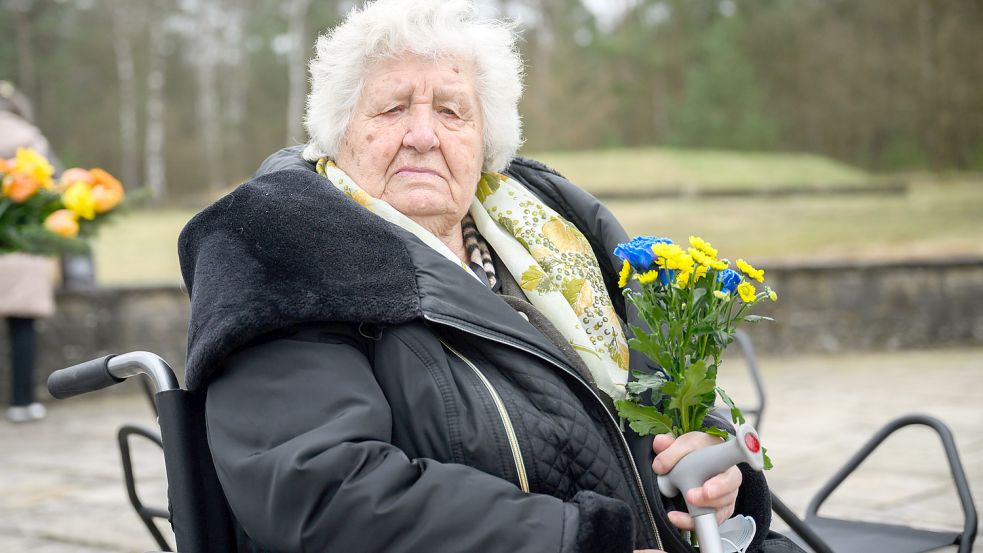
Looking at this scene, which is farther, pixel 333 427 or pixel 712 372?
pixel 712 372

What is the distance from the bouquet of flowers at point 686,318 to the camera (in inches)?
70.7

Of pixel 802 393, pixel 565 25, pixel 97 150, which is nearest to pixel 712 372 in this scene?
pixel 802 393

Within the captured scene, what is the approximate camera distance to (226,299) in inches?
67.0

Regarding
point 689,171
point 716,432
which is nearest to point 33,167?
point 716,432

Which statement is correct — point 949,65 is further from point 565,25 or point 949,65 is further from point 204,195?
point 204,195

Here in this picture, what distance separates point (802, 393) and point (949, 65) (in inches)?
882

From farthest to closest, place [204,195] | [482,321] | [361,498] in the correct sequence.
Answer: [204,195], [482,321], [361,498]

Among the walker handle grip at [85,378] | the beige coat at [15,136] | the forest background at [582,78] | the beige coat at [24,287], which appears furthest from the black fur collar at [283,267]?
the forest background at [582,78]

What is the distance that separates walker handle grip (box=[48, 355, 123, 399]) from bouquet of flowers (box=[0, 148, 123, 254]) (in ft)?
6.12

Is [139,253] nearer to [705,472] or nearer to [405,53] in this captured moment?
[405,53]

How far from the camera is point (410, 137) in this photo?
220cm

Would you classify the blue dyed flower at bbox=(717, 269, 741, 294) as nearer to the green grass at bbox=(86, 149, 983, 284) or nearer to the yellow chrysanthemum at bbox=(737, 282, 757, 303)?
the yellow chrysanthemum at bbox=(737, 282, 757, 303)

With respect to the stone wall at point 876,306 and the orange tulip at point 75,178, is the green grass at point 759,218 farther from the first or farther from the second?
the orange tulip at point 75,178

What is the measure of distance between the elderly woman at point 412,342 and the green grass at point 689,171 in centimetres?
1488
